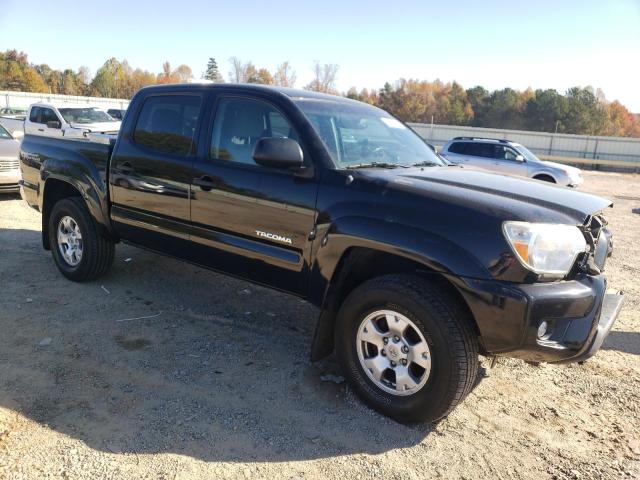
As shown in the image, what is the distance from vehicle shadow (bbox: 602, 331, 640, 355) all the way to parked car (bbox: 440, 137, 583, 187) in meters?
10.5

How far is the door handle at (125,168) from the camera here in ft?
14.2

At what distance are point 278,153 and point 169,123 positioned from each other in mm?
1531

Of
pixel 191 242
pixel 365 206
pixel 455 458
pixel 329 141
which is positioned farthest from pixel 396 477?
pixel 191 242

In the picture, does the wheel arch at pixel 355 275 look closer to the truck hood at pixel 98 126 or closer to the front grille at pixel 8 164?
the front grille at pixel 8 164

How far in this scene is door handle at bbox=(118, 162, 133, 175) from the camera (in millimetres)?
4332

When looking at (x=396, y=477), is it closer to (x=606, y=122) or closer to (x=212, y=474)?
(x=212, y=474)

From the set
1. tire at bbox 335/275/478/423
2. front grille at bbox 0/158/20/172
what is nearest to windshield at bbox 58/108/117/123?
front grille at bbox 0/158/20/172

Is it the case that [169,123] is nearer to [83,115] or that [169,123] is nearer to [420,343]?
[420,343]

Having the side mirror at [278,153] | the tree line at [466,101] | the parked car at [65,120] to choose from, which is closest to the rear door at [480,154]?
the parked car at [65,120]

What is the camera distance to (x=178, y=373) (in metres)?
3.48

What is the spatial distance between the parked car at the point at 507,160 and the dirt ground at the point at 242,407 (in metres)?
11.1

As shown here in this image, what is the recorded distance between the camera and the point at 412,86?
7538cm

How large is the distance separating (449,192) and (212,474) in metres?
1.95

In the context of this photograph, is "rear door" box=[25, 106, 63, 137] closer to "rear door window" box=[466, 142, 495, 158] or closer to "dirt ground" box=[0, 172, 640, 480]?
"dirt ground" box=[0, 172, 640, 480]
